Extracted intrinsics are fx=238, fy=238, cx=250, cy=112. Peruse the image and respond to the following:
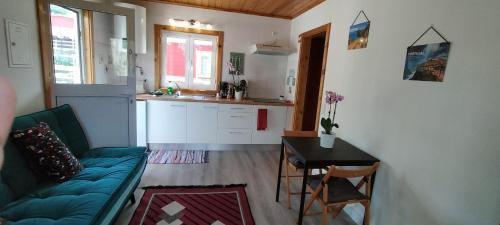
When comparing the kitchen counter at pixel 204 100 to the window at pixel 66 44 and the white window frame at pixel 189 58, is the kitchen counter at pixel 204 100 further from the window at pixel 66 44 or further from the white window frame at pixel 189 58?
the window at pixel 66 44

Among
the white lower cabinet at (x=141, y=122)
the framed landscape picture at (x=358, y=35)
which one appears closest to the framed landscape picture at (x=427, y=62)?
the framed landscape picture at (x=358, y=35)

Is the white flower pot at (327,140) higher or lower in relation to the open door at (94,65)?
lower

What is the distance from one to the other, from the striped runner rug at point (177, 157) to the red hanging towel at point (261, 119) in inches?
37.2

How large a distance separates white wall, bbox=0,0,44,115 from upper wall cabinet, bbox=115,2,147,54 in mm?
1441

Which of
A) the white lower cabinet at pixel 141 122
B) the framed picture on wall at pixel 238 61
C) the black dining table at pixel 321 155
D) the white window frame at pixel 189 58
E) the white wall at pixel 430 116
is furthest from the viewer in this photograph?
the framed picture on wall at pixel 238 61

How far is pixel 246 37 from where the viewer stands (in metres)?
4.09

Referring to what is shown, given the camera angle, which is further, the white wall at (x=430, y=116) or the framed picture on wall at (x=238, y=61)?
the framed picture on wall at (x=238, y=61)

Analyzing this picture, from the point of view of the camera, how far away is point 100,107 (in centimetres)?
236

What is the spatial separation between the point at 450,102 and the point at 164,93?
3.58 meters

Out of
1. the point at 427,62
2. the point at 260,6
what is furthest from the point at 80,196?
the point at 260,6

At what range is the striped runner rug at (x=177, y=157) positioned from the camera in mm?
3284

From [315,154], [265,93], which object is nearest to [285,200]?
[315,154]

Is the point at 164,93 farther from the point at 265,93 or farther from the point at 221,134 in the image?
the point at 265,93

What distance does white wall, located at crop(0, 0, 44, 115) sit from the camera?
1650mm
